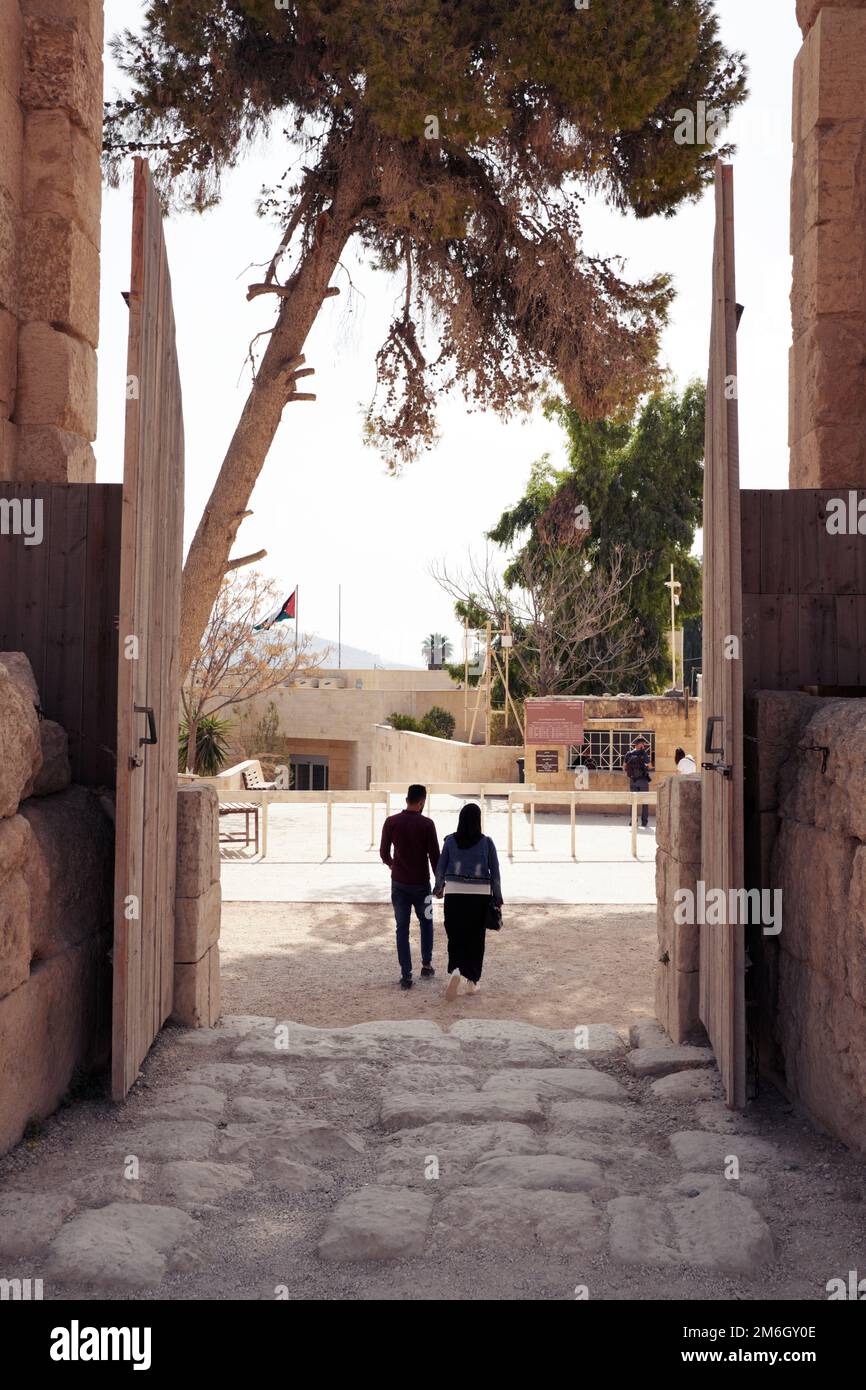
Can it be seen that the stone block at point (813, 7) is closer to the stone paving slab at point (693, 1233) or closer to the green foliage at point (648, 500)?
the stone paving slab at point (693, 1233)

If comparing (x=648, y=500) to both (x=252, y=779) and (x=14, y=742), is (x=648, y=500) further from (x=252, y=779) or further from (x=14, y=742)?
(x=14, y=742)

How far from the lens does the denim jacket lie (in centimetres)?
697

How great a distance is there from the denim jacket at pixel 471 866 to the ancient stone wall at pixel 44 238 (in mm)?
3268

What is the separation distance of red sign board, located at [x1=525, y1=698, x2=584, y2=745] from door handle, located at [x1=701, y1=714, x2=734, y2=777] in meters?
14.5

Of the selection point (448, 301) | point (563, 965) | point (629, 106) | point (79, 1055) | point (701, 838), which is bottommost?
point (563, 965)

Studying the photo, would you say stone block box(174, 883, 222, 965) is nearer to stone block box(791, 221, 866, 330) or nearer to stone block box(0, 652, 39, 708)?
stone block box(0, 652, 39, 708)

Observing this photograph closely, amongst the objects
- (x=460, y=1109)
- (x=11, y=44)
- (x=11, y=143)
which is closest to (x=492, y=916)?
(x=460, y=1109)

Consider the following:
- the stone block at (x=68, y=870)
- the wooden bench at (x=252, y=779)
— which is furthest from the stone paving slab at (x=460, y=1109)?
the wooden bench at (x=252, y=779)

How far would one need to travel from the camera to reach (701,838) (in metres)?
5.16

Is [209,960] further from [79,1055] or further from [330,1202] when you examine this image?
[330,1202]

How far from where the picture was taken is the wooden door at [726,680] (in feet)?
13.3

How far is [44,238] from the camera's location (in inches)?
233

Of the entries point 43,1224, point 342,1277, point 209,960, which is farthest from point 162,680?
point 342,1277

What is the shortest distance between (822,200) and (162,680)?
437 cm
